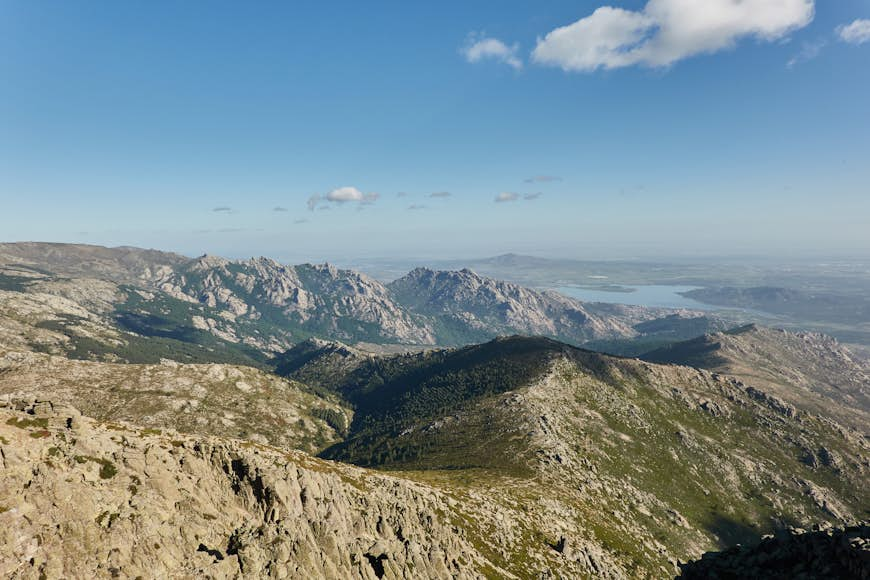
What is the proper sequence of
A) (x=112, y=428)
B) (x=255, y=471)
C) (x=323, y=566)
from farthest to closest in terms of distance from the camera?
(x=112, y=428), (x=255, y=471), (x=323, y=566)

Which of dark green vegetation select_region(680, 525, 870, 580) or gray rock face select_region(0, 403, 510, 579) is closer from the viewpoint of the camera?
gray rock face select_region(0, 403, 510, 579)

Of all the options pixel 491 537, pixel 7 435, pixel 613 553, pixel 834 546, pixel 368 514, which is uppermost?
pixel 7 435

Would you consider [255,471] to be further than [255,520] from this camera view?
Yes

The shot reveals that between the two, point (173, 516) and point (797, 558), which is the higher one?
point (173, 516)

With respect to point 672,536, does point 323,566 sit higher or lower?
higher

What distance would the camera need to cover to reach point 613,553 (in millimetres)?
137500

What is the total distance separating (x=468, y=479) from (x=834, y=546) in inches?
5370

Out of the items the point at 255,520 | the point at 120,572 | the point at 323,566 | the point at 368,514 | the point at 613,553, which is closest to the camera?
the point at 120,572

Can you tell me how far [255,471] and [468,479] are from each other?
120 meters

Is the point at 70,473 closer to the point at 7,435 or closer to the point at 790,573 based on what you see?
the point at 7,435

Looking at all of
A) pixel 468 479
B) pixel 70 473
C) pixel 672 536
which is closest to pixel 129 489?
pixel 70 473

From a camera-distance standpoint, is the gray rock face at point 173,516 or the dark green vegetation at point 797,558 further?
the dark green vegetation at point 797,558

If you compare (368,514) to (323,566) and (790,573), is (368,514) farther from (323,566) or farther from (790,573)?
(790,573)

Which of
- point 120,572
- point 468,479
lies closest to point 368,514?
point 120,572
